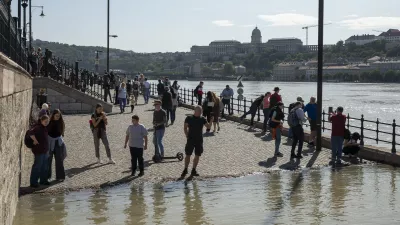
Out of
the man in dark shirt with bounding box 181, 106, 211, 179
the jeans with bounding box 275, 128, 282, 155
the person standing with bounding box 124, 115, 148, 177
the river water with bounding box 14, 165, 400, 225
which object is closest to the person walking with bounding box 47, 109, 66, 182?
the river water with bounding box 14, 165, 400, 225

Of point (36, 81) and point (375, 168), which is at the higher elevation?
point (36, 81)

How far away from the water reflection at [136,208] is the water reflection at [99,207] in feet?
1.15

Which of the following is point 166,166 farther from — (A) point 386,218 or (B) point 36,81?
(B) point 36,81

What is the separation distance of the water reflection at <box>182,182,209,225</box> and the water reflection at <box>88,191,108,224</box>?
121cm

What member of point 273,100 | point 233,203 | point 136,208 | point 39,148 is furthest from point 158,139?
point 273,100

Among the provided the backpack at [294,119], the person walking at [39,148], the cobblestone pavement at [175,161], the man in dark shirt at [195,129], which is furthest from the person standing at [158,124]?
the person walking at [39,148]

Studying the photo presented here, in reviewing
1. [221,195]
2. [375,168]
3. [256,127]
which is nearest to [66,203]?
[221,195]

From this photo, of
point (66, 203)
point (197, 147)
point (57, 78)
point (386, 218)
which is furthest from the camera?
point (57, 78)

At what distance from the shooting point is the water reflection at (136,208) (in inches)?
397

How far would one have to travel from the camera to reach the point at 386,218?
10.2 metres

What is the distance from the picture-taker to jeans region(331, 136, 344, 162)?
15751 mm

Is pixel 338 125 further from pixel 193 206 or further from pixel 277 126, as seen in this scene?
pixel 193 206

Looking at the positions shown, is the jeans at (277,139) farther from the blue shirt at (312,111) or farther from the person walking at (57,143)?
the person walking at (57,143)

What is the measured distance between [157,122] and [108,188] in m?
3.23
